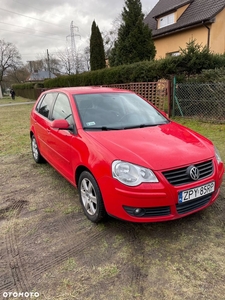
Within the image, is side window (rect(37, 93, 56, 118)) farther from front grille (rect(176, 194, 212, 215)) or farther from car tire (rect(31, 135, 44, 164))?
front grille (rect(176, 194, 212, 215))

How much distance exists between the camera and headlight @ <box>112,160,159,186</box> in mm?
2236

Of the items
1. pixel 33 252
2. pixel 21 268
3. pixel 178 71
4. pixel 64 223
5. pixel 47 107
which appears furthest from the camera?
pixel 178 71

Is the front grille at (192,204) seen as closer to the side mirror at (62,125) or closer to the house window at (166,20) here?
the side mirror at (62,125)

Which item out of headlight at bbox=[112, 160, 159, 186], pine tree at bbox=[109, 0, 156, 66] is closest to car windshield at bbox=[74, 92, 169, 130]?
headlight at bbox=[112, 160, 159, 186]

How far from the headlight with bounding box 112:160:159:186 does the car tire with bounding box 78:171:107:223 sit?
1.19 ft

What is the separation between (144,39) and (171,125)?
12.4 m

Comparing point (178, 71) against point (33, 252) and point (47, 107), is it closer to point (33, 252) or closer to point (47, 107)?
point (47, 107)

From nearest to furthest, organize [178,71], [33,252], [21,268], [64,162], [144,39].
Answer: [21,268], [33,252], [64,162], [178,71], [144,39]

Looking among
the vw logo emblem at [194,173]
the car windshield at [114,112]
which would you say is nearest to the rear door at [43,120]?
the car windshield at [114,112]

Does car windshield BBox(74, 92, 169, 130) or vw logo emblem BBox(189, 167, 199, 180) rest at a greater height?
car windshield BBox(74, 92, 169, 130)

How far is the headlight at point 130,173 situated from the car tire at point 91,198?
0.36 metres

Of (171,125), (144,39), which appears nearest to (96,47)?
(144,39)

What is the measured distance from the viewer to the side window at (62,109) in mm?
3277

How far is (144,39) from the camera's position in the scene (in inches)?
551
